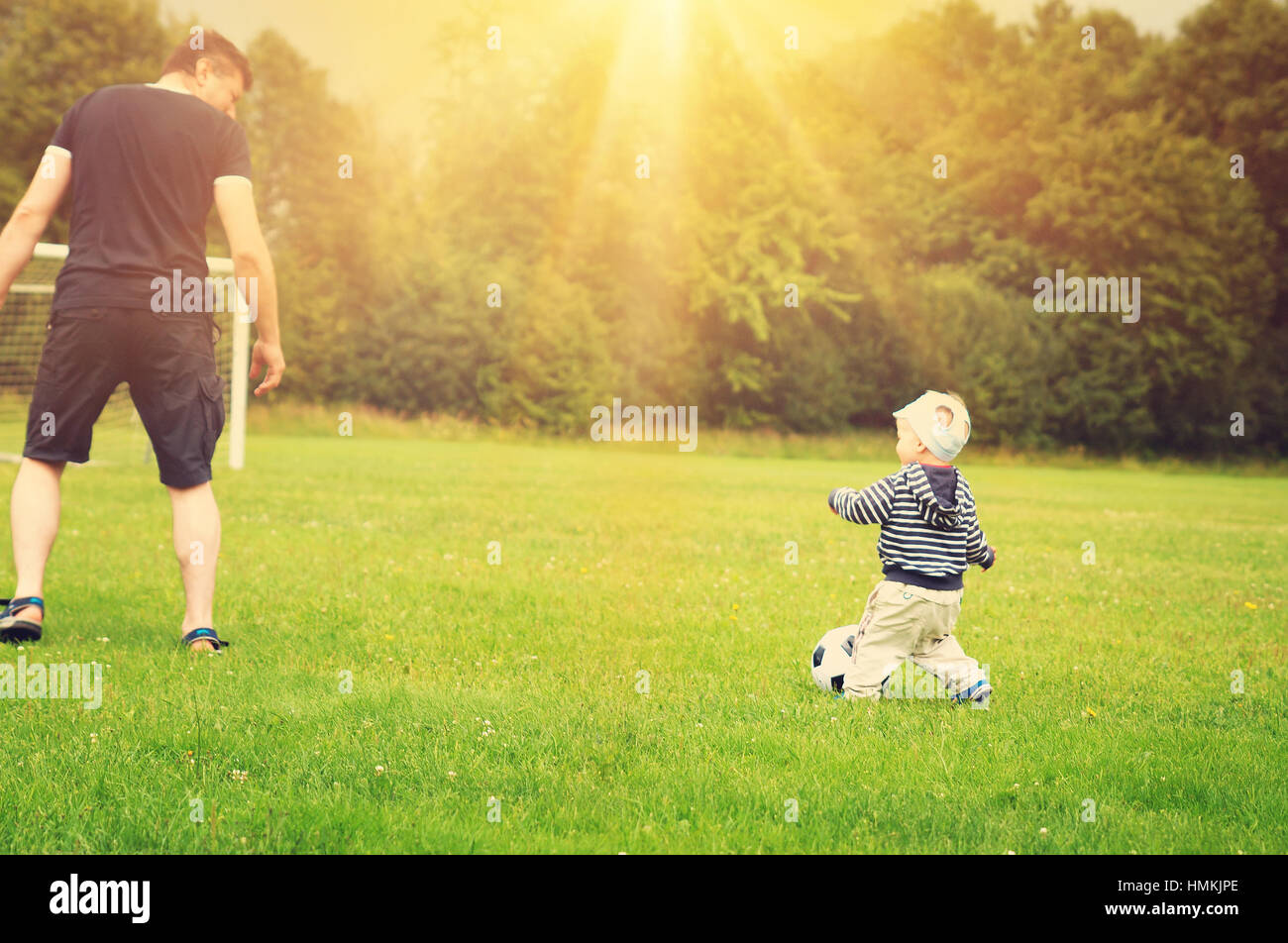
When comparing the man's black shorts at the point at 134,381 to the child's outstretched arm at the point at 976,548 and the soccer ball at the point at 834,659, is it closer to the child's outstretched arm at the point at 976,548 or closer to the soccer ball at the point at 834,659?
the soccer ball at the point at 834,659

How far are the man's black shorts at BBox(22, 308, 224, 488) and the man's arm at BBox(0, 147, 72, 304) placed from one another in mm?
335

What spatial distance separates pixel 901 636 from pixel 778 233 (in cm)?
3622

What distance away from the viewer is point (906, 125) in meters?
44.9

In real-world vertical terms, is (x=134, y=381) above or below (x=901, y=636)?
Answer: above

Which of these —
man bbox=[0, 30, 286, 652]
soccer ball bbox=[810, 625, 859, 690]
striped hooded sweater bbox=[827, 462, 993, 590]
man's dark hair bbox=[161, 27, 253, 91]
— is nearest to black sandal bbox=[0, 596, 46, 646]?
man bbox=[0, 30, 286, 652]

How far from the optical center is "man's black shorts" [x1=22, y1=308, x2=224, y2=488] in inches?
187

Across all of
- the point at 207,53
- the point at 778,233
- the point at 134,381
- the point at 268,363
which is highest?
the point at 778,233

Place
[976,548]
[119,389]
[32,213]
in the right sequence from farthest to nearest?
1. [119,389]
2. [32,213]
3. [976,548]

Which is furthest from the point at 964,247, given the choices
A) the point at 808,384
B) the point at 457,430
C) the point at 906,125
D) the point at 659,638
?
the point at 659,638

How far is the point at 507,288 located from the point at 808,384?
1105 cm

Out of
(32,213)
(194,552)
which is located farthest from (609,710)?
(32,213)

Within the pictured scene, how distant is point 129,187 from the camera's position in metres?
4.80

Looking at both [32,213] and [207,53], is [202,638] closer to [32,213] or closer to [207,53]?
[32,213]

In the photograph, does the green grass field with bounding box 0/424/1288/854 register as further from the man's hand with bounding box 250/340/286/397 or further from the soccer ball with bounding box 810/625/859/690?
the man's hand with bounding box 250/340/286/397
